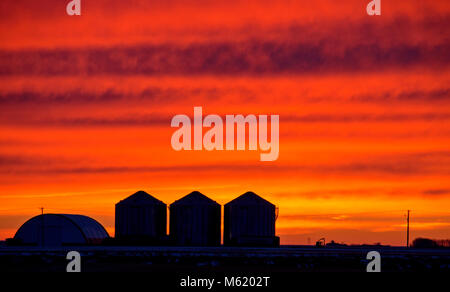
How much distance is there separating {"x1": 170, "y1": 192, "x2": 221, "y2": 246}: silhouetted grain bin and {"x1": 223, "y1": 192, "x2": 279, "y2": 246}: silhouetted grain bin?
2529 millimetres

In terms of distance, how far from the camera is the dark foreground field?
3219 inches

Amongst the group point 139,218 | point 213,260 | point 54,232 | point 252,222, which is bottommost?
point 213,260

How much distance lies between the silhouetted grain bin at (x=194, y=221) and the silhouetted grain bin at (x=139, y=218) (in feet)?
6.91

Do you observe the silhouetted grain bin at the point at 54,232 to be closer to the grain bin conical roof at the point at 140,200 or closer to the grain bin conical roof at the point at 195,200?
the grain bin conical roof at the point at 140,200

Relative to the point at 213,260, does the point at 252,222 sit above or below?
above

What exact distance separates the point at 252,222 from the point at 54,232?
90.9 ft

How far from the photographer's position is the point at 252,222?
11638 cm

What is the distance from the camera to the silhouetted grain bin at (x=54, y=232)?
126556mm

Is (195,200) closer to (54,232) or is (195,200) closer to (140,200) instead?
(140,200)

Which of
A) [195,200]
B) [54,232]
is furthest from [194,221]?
[54,232]

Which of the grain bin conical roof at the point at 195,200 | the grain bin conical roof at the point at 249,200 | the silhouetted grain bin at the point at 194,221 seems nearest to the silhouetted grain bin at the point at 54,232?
the silhouetted grain bin at the point at 194,221
